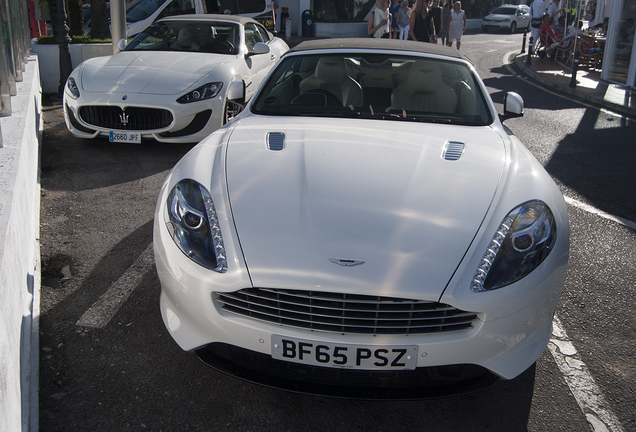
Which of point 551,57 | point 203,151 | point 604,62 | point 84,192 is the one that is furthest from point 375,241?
point 551,57

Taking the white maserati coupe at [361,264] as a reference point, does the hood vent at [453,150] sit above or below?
above

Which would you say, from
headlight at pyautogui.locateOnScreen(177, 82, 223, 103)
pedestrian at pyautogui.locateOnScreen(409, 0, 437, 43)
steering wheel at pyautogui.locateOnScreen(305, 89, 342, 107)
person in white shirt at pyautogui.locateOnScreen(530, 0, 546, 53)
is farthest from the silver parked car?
steering wheel at pyautogui.locateOnScreen(305, 89, 342, 107)

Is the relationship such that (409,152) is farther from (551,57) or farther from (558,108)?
(551,57)

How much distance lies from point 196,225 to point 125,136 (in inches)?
158

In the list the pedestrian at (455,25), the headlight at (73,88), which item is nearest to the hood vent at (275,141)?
the headlight at (73,88)

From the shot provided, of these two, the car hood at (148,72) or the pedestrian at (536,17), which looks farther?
the pedestrian at (536,17)

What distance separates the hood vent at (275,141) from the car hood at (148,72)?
11.0ft

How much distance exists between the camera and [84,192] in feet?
16.8

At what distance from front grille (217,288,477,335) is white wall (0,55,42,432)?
888mm

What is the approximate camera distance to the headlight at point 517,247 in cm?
226

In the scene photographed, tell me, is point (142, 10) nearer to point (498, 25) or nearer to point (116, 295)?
point (116, 295)

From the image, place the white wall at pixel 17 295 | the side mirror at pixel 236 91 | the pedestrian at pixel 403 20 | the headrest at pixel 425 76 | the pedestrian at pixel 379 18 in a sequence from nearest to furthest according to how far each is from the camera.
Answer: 1. the white wall at pixel 17 295
2. the headrest at pixel 425 76
3. the side mirror at pixel 236 91
4. the pedestrian at pixel 379 18
5. the pedestrian at pixel 403 20

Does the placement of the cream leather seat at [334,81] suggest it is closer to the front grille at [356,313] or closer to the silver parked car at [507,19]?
the front grille at [356,313]

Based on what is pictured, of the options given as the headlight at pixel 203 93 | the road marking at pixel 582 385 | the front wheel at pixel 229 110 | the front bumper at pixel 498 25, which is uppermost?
the headlight at pixel 203 93
